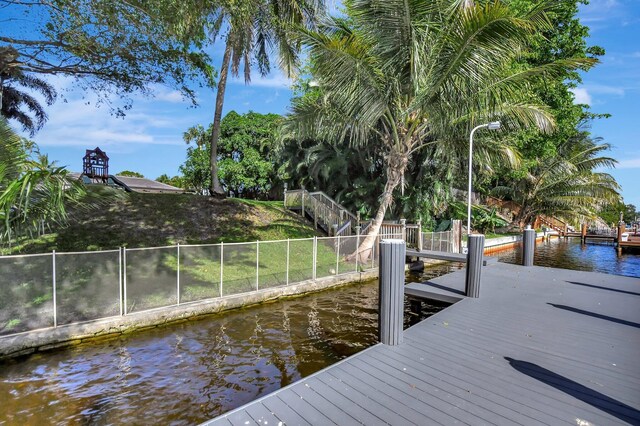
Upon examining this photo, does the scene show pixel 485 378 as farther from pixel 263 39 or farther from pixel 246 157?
pixel 246 157

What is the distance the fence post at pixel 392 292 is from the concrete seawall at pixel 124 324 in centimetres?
536

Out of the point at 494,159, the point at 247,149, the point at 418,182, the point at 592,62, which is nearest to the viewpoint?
the point at 592,62

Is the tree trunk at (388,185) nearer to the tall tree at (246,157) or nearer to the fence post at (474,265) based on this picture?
the fence post at (474,265)

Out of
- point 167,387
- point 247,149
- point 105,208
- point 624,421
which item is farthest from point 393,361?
point 247,149

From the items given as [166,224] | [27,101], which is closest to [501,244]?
[166,224]

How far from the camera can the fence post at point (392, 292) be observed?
5.19m

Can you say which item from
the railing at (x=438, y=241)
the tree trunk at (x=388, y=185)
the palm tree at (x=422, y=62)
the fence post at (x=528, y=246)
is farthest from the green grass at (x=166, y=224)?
the fence post at (x=528, y=246)

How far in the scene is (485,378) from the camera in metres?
4.10

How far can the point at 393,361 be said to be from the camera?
462 cm

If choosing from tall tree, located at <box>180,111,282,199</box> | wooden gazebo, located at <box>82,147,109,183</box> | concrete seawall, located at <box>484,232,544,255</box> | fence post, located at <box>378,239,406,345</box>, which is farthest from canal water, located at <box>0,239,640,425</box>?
tall tree, located at <box>180,111,282,199</box>

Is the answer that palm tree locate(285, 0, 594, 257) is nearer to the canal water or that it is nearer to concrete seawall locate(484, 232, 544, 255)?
the canal water

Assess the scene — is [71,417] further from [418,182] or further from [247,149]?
[247,149]

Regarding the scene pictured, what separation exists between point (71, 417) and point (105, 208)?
12.3m

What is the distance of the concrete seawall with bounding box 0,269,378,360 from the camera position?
6281 mm
